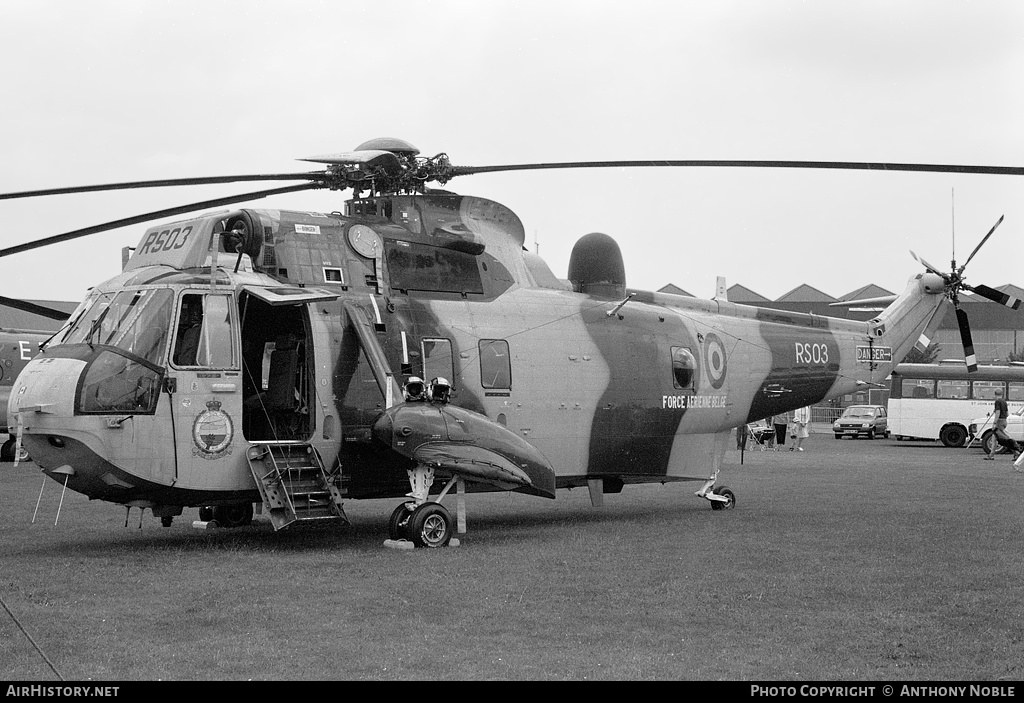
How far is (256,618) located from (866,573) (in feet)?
19.3

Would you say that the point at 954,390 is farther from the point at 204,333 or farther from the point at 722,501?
the point at 204,333

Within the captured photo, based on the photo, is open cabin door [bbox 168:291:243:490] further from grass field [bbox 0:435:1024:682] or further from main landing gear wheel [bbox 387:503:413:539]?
main landing gear wheel [bbox 387:503:413:539]

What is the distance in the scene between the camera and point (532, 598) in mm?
9609

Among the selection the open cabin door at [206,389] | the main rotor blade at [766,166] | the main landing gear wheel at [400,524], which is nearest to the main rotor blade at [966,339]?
the main rotor blade at [766,166]

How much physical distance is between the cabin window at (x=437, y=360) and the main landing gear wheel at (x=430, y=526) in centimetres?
180

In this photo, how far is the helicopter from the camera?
11797 millimetres

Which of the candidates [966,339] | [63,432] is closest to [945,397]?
[966,339]

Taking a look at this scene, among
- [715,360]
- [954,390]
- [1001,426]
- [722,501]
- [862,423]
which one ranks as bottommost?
[862,423]

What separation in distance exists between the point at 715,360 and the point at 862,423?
3826 cm

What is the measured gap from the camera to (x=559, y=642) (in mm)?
7914
